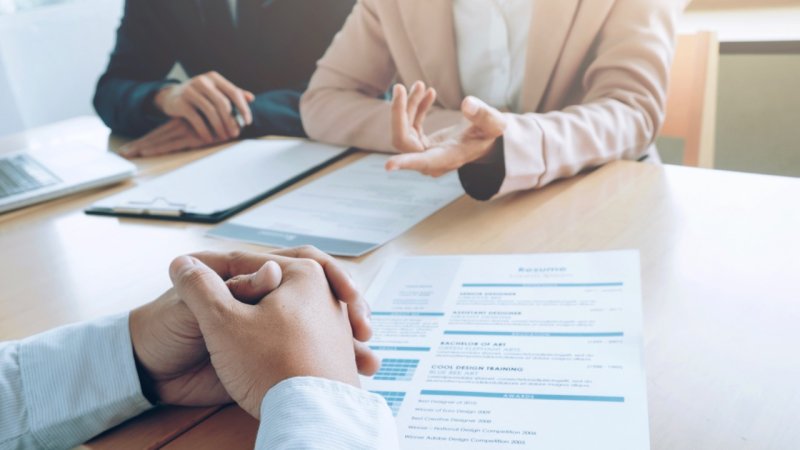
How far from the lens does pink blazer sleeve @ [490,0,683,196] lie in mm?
1002

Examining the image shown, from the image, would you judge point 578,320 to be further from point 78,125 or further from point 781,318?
point 78,125

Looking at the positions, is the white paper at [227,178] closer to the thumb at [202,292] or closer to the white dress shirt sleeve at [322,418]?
the thumb at [202,292]

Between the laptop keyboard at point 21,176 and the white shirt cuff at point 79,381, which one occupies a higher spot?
the laptop keyboard at point 21,176

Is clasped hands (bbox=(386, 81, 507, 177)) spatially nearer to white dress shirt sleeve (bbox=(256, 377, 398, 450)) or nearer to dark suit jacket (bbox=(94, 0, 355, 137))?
white dress shirt sleeve (bbox=(256, 377, 398, 450))

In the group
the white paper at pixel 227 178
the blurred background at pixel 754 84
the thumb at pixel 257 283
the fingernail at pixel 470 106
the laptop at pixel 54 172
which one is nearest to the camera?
the thumb at pixel 257 283

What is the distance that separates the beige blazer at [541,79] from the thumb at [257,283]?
1.43 feet

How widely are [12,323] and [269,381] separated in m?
0.44

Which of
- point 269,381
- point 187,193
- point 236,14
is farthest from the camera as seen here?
point 236,14

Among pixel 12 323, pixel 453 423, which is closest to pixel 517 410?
pixel 453 423

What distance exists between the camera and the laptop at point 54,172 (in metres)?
1.24

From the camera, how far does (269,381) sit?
54cm

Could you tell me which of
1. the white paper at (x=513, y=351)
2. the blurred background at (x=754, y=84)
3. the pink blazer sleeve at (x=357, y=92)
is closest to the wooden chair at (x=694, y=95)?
the blurred background at (x=754, y=84)

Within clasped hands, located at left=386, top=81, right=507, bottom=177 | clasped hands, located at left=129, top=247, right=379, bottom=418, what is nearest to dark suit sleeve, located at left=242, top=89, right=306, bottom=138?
clasped hands, located at left=386, top=81, right=507, bottom=177

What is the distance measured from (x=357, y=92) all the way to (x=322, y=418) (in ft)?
3.30
